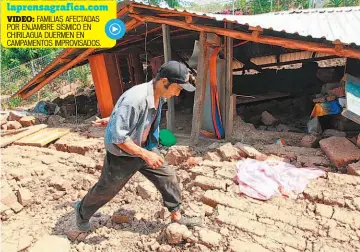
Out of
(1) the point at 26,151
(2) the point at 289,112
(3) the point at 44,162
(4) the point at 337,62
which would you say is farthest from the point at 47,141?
(4) the point at 337,62

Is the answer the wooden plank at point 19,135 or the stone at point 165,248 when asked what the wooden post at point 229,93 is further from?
the wooden plank at point 19,135

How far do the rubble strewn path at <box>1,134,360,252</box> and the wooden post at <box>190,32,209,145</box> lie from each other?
1.01 metres

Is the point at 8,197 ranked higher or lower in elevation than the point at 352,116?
lower

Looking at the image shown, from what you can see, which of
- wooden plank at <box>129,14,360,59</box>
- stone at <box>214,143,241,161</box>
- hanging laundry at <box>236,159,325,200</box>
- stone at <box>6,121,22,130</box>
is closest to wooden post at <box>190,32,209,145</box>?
wooden plank at <box>129,14,360,59</box>

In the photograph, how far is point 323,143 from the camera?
4336 mm

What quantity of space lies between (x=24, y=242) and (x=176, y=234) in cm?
174

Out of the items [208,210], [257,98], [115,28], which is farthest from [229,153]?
[115,28]

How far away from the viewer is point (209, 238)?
9.41ft

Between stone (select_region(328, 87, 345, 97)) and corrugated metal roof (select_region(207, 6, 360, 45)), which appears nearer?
corrugated metal roof (select_region(207, 6, 360, 45))

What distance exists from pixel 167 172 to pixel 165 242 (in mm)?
731

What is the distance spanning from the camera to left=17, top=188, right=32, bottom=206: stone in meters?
3.90

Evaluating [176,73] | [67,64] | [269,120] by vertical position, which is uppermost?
[176,73]

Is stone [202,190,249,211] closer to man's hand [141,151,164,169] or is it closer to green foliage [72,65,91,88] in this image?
man's hand [141,151,164,169]

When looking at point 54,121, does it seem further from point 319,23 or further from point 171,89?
point 319,23
